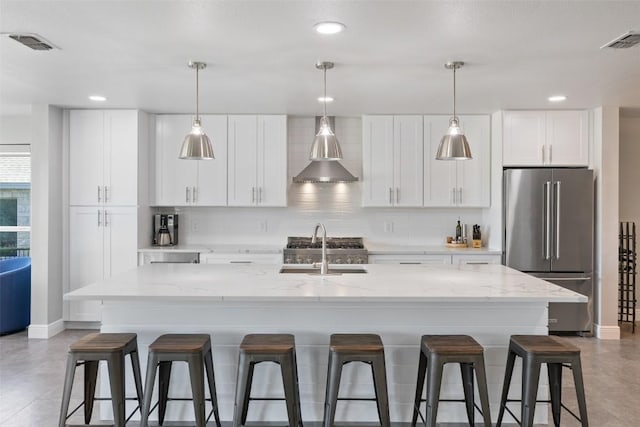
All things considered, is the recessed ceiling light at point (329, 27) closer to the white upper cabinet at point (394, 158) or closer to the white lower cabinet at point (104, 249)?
the white upper cabinet at point (394, 158)

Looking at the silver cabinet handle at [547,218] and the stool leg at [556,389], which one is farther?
the silver cabinet handle at [547,218]

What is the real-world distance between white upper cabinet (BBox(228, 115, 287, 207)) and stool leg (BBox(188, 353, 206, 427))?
3.08 m

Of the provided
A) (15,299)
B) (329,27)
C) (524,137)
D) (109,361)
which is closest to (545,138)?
(524,137)

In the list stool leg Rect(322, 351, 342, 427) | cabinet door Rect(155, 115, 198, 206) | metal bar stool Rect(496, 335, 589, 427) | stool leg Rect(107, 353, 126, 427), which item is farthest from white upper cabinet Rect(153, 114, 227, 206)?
metal bar stool Rect(496, 335, 589, 427)

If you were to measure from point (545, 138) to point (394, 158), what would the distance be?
1598 millimetres

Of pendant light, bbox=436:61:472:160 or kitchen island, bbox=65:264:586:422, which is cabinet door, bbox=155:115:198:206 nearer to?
kitchen island, bbox=65:264:586:422

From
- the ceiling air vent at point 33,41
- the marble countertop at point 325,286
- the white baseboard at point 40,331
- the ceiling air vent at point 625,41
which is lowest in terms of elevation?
the white baseboard at point 40,331

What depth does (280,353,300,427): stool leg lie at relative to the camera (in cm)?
253

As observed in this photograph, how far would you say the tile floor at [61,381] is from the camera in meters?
3.12

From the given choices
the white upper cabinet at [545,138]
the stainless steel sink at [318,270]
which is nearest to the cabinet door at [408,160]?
the white upper cabinet at [545,138]

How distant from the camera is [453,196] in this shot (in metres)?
5.48

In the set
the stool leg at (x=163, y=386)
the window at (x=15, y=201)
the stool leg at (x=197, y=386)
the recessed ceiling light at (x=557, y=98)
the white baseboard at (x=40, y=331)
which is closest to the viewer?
the stool leg at (x=197, y=386)

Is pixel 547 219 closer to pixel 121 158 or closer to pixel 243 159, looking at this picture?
pixel 243 159

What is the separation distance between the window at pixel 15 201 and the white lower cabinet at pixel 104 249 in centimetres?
139
